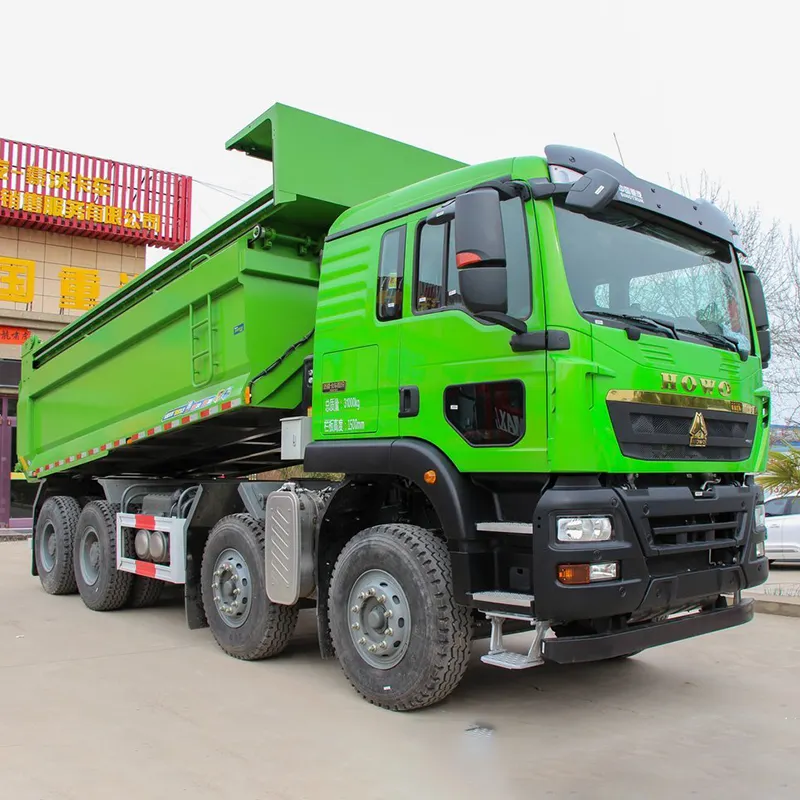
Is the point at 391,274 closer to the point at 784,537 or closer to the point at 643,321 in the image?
the point at 643,321

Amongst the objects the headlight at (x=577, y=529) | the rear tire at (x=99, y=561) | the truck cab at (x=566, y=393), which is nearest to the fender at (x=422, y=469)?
the truck cab at (x=566, y=393)

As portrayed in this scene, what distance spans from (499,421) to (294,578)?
72.4 inches

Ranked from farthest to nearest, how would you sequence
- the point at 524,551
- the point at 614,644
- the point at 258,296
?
the point at 258,296, the point at 524,551, the point at 614,644

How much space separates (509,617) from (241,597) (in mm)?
2495

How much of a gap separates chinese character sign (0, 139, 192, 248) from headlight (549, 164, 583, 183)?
1589cm

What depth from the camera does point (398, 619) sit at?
4691 millimetres

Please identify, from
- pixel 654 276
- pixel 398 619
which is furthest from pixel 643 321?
pixel 398 619

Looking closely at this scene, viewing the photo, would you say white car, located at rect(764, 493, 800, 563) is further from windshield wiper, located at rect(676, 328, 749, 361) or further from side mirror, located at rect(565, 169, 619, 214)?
side mirror, located at rect(565, 169, 619, 214)

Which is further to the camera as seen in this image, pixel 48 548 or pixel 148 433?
pixel 48 548

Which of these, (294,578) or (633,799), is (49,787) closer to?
(294,578)

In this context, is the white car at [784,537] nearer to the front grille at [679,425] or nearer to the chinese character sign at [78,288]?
the front grille at [679,425]

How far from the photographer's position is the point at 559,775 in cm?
380

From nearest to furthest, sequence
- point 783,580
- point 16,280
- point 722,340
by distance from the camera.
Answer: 1. point 722,340
2. point 783,580
3. point 16,280

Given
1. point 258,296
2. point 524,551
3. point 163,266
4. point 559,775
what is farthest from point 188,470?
point 559,775
